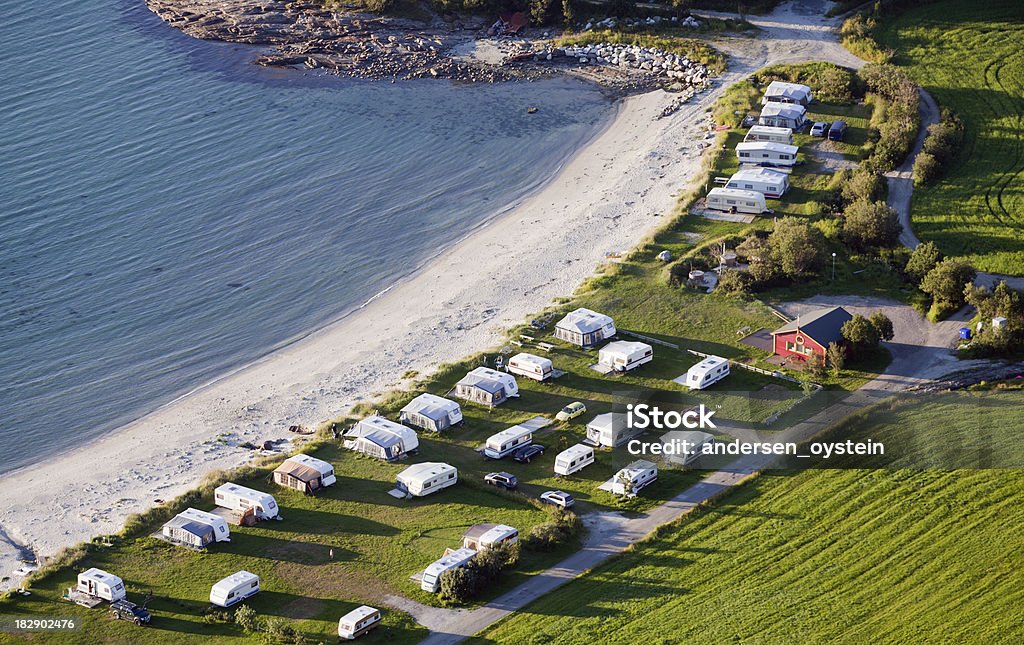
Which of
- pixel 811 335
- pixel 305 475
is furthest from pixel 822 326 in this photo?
pixel 305 475

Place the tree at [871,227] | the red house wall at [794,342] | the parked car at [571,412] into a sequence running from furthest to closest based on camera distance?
the tree at [871,227]
the red house wall at [794,342]
the parked car at [571,412]

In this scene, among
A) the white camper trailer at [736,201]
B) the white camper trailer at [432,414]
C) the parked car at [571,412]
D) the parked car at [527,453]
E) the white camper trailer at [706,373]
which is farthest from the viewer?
the white camper trailer at [736,201]

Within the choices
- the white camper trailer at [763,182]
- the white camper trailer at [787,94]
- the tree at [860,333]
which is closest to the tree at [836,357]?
the tree at [860,333]

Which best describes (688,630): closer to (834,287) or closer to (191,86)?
(834,287)

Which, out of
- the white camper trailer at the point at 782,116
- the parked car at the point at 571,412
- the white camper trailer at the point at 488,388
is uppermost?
the white camper trailer at the point at 782,116

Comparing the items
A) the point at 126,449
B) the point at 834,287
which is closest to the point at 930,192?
the point at 834,287

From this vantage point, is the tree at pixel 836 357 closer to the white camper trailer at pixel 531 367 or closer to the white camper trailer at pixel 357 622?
the white camper trailer at pixel 531 367

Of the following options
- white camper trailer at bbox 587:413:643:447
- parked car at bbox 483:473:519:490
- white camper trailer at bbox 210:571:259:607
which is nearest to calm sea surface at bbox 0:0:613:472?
white camper trailer at bbox 210:571:259:607
